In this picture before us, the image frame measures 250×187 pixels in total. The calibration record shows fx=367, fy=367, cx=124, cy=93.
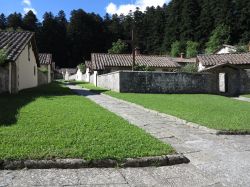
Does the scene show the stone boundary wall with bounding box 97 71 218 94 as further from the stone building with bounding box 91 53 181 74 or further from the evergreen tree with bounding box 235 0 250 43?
the evergreen tree with bounding box 235 0 250 43

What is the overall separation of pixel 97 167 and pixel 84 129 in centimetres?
265

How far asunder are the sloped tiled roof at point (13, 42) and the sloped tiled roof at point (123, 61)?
16.0m

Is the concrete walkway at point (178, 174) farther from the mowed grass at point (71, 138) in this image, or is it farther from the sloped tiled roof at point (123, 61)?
→ the sloped tiled roof at point (123, 61)

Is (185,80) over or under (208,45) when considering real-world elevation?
under

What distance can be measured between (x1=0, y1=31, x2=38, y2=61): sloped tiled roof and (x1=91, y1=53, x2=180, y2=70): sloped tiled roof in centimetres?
1601

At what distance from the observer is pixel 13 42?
2291cm

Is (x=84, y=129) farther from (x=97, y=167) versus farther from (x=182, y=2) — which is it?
(x=182, y=2)

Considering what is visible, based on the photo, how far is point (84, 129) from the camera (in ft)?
29.1

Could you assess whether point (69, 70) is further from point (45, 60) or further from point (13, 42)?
point (13, 42)

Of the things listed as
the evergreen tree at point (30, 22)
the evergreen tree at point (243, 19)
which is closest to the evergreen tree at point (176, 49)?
the evergreen tree at point (243, 19)

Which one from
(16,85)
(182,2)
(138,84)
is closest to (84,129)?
(16,85)

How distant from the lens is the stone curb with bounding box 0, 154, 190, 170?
602 cm

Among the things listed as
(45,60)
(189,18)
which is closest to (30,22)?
(189,18)

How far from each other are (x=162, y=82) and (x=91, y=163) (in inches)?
831
